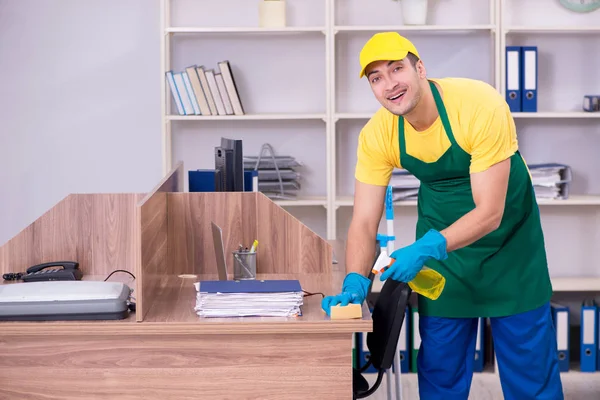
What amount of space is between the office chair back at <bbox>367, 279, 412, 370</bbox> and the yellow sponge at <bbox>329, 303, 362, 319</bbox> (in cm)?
31

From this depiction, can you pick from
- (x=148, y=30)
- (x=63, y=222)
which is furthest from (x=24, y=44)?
(x=63, y=222)

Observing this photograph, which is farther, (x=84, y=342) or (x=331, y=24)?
(x=331, y=24)

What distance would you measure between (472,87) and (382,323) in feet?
2.39

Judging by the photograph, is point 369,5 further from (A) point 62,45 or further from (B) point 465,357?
(B) point 465,357

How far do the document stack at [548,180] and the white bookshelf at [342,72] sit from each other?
0.11m

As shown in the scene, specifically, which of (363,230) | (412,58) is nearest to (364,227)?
(363,230)

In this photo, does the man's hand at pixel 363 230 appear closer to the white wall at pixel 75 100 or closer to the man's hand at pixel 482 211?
the man's hand at pixel 482 211

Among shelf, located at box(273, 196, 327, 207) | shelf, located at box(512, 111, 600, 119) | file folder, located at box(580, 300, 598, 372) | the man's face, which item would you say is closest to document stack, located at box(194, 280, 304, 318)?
the man's face

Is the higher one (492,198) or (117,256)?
(492,198)

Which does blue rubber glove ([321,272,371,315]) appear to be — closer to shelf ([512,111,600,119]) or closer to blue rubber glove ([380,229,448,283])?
blue rubber glove ([380,229,448,283])

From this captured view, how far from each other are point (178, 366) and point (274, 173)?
2.10 meters

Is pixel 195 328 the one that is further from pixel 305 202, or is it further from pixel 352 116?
pixel 352 116

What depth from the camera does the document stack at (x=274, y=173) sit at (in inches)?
165

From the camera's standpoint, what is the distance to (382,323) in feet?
8.57
